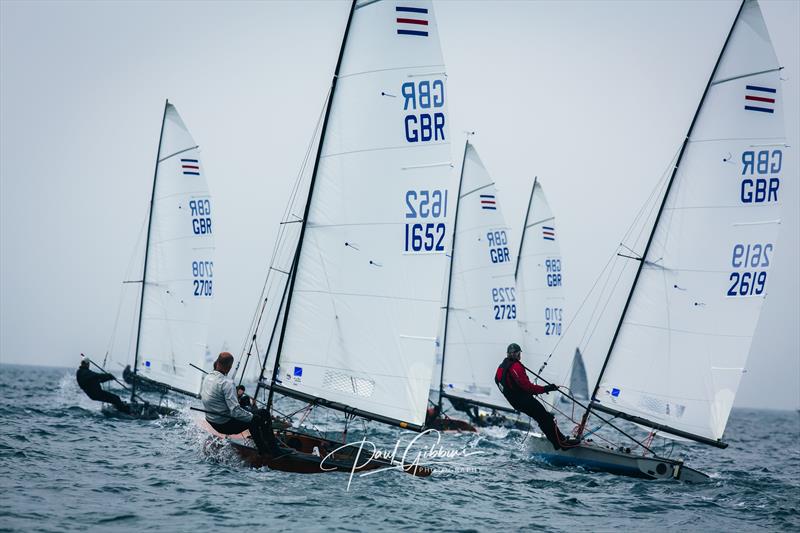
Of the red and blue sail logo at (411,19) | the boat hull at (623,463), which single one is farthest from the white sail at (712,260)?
the red and blue sail logo at (411,19)

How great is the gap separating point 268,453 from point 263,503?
191 centimetres

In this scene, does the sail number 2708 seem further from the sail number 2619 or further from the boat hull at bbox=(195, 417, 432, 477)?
the sail number 2619

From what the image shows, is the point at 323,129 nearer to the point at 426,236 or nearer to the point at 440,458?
the point at 426,236

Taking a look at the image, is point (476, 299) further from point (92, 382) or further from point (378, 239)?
point (378, 239)

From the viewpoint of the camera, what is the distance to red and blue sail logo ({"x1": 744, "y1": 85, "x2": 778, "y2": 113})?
1573 centimetres

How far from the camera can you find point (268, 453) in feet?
38.5

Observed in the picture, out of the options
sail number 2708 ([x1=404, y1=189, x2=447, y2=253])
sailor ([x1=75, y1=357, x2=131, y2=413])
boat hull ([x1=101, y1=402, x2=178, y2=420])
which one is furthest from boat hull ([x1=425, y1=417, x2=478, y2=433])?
sail number 2708 ([x1=404, y1=189, x2=447, y2=253])

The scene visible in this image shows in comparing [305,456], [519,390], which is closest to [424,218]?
[305,456]

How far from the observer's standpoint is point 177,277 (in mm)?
22594

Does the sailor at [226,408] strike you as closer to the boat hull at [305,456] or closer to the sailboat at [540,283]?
the boat hull at [305,456]

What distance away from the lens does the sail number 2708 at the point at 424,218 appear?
12688 mm

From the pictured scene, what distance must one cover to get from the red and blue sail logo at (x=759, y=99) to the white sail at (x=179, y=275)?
14.1 meters

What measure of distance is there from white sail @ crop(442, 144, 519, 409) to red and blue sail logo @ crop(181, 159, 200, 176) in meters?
8.13

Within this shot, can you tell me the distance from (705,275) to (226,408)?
9991 mm
